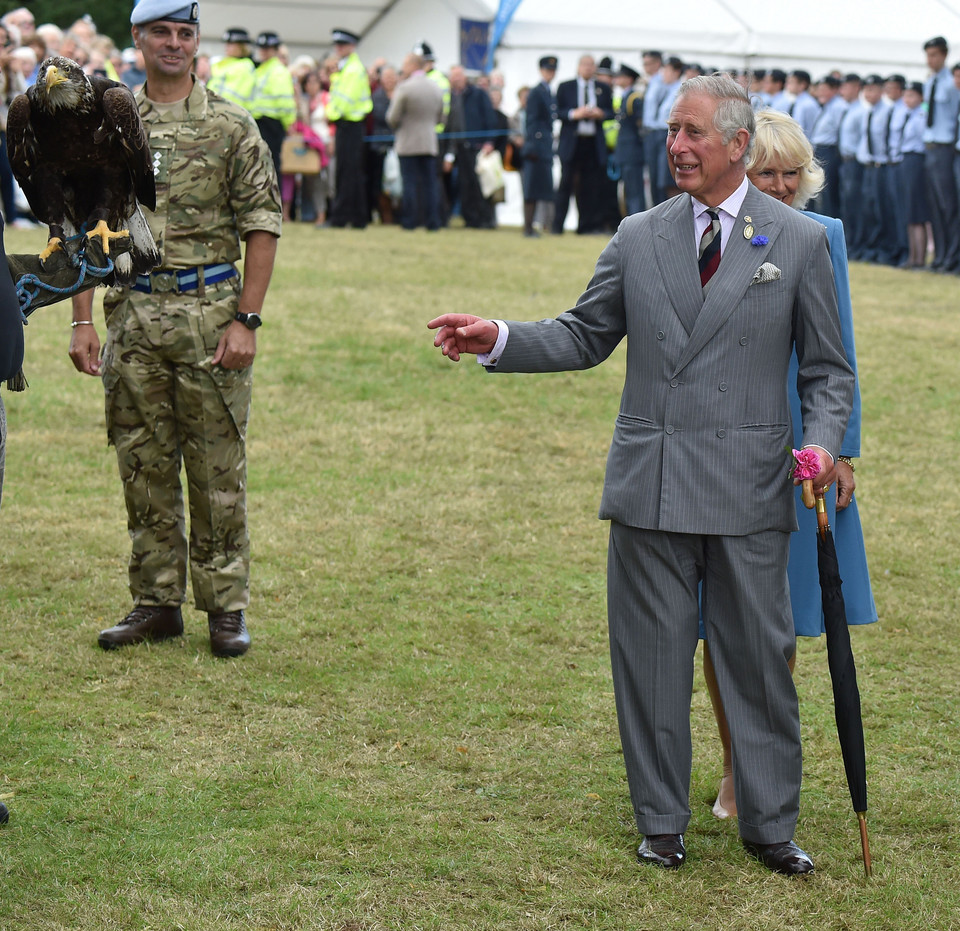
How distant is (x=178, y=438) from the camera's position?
5020 millimetres

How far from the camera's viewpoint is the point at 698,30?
21.2 meters

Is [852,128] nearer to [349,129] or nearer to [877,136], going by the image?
[877,136]

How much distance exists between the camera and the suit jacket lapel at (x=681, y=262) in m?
3.46

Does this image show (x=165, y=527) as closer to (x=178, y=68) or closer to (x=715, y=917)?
(x=178, y=68)

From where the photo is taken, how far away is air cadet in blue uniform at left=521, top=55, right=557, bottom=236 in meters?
19.8

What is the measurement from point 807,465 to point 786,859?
1.07 metres

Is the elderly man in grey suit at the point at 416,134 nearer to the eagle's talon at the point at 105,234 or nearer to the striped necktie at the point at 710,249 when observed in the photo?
the eagle's talon at the point at 105,234

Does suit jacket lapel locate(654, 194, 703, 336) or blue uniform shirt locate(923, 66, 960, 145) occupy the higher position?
blue uniform shirt locate(923, 66, 960, 145)

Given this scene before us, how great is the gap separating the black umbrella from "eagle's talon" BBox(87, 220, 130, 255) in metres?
2.03

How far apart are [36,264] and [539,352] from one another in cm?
132

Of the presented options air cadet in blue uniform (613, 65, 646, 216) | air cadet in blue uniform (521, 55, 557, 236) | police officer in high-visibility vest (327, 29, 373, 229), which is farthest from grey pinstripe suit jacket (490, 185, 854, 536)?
air cadet in blue uniform (613, 65, 646, 216)

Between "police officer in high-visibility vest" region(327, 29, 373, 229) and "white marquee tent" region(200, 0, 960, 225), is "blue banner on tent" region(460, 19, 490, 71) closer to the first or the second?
"white marquee tent" region(200, 0, 960, 225)


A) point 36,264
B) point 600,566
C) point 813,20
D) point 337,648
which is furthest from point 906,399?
point 813,20

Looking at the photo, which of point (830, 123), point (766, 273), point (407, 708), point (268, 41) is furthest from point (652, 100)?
point (766, 273)
